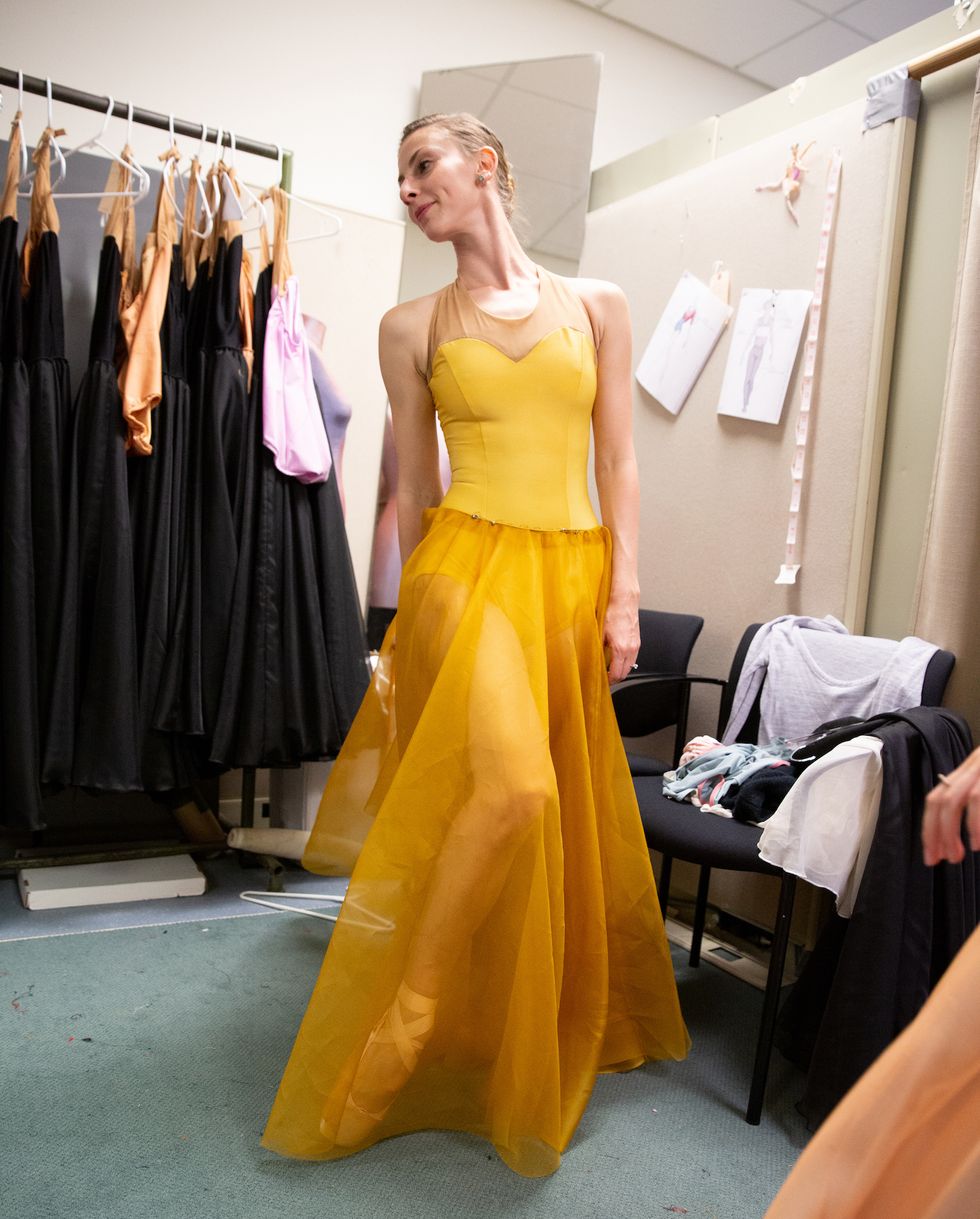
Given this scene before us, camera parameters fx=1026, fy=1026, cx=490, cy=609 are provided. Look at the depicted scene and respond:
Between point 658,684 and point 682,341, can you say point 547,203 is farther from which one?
point 658,684

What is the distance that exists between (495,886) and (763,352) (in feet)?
5.51

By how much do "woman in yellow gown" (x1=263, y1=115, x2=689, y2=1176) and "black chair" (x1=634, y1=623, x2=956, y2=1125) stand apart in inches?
3.9

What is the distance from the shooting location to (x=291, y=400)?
2.67 metres

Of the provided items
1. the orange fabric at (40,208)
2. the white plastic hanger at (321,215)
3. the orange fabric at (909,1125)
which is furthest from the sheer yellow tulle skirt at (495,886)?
the white plastic hanger at (321,215)

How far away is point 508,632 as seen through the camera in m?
1.70

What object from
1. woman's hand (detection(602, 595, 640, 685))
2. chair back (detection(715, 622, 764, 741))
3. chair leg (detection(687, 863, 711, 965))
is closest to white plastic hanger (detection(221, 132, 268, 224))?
woman's hand (detection(602, 595, 640, 685))

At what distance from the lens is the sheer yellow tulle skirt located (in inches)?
61.2

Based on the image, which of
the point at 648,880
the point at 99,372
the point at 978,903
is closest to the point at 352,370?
the point at 99,372

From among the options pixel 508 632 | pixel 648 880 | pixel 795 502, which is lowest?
pixel 648 880

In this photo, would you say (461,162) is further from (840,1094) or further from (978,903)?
(840,1094)

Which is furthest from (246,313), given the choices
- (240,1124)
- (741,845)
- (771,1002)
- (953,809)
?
(953,809)

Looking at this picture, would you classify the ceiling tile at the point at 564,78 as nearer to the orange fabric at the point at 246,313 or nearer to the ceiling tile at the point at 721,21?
the ceiling tile at the point at 721,21

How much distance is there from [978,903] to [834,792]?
1.05 ft

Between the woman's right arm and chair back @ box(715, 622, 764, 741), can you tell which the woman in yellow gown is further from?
chair back @ box(715, 622, 764, 741)
